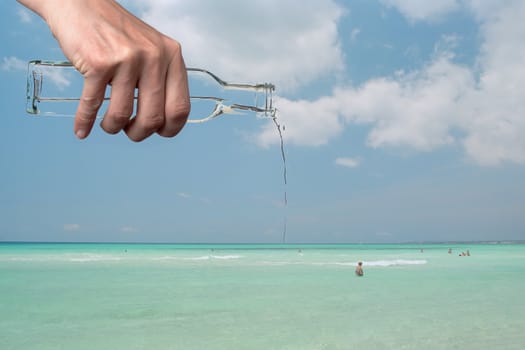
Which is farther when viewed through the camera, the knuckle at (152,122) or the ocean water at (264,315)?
the ocean water at (264,315)

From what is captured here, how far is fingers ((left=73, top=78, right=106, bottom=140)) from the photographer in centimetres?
78

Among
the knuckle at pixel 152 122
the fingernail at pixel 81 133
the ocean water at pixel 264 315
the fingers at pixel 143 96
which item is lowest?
the ocean water at pixel 264 315

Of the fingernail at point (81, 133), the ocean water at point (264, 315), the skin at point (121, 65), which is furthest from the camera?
the ocean water at point (264, 315)

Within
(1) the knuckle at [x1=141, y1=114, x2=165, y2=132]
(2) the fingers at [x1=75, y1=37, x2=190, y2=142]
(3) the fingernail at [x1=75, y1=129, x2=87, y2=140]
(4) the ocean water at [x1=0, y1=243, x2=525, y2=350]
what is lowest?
(4) the ocean water at [x1=0, y1=243, x2=525, y2=350]

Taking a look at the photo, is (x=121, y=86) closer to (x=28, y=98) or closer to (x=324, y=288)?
(x=28, y=98)

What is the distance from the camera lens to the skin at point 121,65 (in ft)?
2.55

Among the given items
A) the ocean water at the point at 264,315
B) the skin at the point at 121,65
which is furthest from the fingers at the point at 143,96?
the ocean water at the point at 264,315

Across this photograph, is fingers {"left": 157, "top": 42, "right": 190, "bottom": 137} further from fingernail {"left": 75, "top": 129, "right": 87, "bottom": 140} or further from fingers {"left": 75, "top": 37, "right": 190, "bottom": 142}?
fingernail {"left": 75, "top": 129, "right": 87, "bottom": 140}

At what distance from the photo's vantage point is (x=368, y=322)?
13.6 metres

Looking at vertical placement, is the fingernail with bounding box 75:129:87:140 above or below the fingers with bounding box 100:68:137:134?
below

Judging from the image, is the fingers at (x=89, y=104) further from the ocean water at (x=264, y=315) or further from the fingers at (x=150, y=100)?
the ocean water at (x=264, y=315)

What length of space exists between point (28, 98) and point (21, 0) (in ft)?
1.17

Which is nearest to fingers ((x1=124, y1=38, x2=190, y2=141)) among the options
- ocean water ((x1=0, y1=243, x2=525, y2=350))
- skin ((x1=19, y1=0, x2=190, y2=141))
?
skin ((x1=19, y1=0, x2=190, y2=141))

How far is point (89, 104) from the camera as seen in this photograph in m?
0.82
